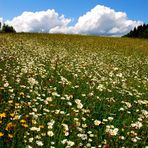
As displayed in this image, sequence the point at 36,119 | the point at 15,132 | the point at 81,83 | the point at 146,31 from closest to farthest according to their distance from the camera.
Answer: the point at 15,132
the point at 36,119
the point at 81,83
the point at 146,31

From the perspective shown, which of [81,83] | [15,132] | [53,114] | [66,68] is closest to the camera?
[15,132]

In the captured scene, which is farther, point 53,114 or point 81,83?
point 81,83

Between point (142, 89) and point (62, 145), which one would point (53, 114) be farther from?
point (142, 89)

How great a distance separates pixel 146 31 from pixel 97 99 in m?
81.4

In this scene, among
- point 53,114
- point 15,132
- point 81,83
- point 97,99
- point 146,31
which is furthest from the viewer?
point 146,31

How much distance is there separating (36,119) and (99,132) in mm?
1242

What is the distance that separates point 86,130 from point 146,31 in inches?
3299

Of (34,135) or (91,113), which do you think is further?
(91,113)

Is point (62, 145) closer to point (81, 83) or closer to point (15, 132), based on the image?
point (15, 132)

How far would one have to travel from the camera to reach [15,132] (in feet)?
20.1

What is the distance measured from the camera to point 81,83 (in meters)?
11.6

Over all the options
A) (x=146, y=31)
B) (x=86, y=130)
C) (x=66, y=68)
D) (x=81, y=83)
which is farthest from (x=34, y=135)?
(x=146, y=31)

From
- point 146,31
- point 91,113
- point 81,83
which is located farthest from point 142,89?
point 146,31

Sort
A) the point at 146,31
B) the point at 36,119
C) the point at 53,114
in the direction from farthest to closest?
the point at 146,31
the point at 53,114
the point at 36,119
